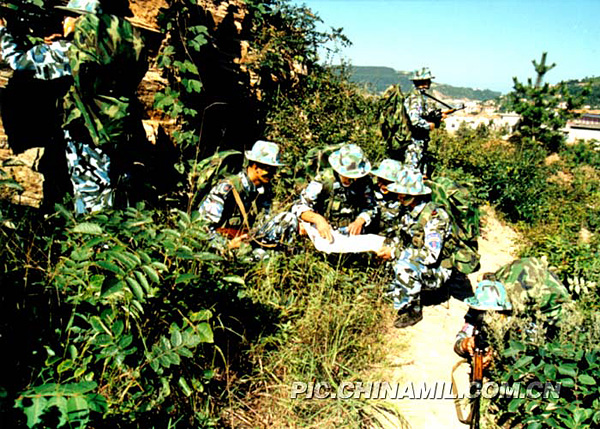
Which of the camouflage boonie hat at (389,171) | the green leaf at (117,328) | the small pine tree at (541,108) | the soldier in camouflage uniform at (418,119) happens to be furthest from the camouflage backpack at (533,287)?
the small pine tree at (541,108)

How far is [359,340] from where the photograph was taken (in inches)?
119

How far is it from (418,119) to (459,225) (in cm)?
274

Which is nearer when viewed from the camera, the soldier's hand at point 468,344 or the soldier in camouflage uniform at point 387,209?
the soldier's hand at point 468,344

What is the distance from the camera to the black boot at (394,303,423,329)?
141 inches

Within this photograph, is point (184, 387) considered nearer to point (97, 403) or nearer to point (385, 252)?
point (97, 403)

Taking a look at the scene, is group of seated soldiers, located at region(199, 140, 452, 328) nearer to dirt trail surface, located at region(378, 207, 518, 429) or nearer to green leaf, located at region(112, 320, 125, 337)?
dirt trail surface, located at region(378, 207, 518, 429)

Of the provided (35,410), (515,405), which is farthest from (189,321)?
(515,405)

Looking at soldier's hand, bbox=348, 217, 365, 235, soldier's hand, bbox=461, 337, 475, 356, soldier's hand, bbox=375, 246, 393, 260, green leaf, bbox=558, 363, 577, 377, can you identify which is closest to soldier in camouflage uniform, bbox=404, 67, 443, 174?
soldier's hand, bbox=348, 217, 365, 235

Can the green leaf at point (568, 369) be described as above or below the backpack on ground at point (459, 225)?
below

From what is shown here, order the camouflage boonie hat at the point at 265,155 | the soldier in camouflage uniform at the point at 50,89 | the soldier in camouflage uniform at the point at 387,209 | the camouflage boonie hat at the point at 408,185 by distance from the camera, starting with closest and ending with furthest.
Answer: the soldier in camouflage uniform at the point at 50,89, the camouflage boonie hat at the point at 265,155, the camouflage boonie hat at the point at 408,185, the soldier in camouflage uniform at the point at 387,209

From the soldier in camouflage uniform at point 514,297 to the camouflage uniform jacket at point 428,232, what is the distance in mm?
491

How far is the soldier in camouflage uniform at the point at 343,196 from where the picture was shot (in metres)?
3.85

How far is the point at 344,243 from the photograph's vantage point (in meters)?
3.47

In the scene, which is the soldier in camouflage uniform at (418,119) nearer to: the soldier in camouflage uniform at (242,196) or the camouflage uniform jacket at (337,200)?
the camouflage uniform jacket at (337,200)
